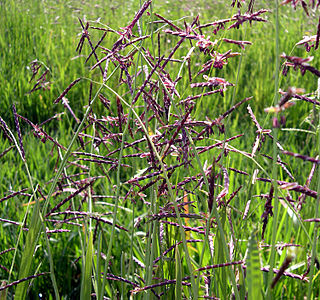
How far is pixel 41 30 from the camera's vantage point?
351 cm

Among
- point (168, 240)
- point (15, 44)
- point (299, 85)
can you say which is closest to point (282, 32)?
point (299, 85)

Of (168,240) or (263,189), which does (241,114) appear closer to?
(263,189)

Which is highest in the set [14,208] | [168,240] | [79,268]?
[168,240]

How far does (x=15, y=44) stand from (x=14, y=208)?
192 cm

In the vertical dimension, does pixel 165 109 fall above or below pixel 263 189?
above

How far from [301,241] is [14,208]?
98 centimetres

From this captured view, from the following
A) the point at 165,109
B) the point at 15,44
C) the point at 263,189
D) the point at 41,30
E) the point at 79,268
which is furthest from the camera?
the point at 41,30

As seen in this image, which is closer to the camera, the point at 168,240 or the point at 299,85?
the point at 168,240

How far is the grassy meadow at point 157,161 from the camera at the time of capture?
660 millimetres

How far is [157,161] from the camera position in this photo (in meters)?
0.75

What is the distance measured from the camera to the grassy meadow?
66cm

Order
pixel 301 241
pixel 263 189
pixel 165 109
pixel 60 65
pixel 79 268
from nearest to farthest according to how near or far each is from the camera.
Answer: pixel 165 109, pixel 301 241, pixel 79 268, pixel 263 189, pixel 60 65

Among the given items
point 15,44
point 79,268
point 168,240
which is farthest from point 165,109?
point 15,44

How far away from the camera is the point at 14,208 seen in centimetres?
155
